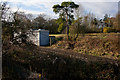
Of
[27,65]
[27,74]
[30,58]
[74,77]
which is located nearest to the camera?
[27,74]

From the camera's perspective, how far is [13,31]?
5.14 metres

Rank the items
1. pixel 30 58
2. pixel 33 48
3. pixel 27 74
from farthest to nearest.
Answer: pixel 33 48 → pixel 30 58 → pixel 27 74

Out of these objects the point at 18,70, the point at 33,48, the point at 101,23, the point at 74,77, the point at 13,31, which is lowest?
the point at 74,77

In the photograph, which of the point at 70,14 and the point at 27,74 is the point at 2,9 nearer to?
the point at 27,74

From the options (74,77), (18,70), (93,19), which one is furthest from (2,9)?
(93,19)

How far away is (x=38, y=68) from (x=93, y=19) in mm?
24135

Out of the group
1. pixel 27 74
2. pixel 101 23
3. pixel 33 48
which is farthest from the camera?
pixel 101 23

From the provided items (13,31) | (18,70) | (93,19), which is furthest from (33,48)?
(93,19)

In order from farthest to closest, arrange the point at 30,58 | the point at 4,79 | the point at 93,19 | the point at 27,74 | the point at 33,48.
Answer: the point at 93,19 < the point at 33,48 < the point at 30,58 < the point at 27,74 < the point at 4,79

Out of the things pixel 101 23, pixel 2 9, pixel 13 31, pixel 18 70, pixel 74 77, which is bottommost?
A: pixel 74 77

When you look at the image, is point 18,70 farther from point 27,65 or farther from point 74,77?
point 74,77

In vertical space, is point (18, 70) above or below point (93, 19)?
below

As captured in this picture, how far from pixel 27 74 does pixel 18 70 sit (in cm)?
35

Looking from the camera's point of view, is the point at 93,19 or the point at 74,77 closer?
the point at 74,77
